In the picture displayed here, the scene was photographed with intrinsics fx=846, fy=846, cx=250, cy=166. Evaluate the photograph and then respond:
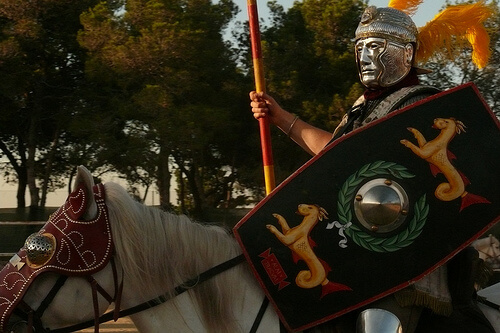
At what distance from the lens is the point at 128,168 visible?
744 inches

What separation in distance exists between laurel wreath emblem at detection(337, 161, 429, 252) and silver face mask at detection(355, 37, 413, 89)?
48cm

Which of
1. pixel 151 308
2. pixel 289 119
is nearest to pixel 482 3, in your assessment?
pixel 289 119

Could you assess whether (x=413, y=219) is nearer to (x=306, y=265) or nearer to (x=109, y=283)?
(x=306, y=265)

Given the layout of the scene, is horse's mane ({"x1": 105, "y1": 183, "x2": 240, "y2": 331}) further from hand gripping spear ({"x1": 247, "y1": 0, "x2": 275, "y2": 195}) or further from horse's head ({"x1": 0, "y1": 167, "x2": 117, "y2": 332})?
hand gripping spear ({"x1": 247, "y1": 0, "x2": 275, "y2": 195})

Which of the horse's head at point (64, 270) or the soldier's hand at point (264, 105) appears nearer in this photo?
the horse's head at point (64, 270)

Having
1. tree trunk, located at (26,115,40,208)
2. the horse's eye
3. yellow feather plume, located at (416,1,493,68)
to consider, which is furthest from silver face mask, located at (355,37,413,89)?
tree trunk, located at (26,115,40,208)

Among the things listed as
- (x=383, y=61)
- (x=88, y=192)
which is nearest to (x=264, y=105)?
(x=383, y=61)

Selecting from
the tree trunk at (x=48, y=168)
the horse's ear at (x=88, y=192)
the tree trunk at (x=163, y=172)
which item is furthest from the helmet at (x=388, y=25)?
the tree trunk at (x=48, y=168)

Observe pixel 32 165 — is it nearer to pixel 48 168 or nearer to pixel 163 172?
pixel 48 168

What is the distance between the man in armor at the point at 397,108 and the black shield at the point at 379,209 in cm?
10

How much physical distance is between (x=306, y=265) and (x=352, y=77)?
1726 centimetres

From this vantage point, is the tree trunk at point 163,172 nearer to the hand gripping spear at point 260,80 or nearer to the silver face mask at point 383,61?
the hand gripping spear at point 260,80

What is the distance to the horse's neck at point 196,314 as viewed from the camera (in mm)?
3258

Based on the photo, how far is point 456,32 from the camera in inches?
→ 150
